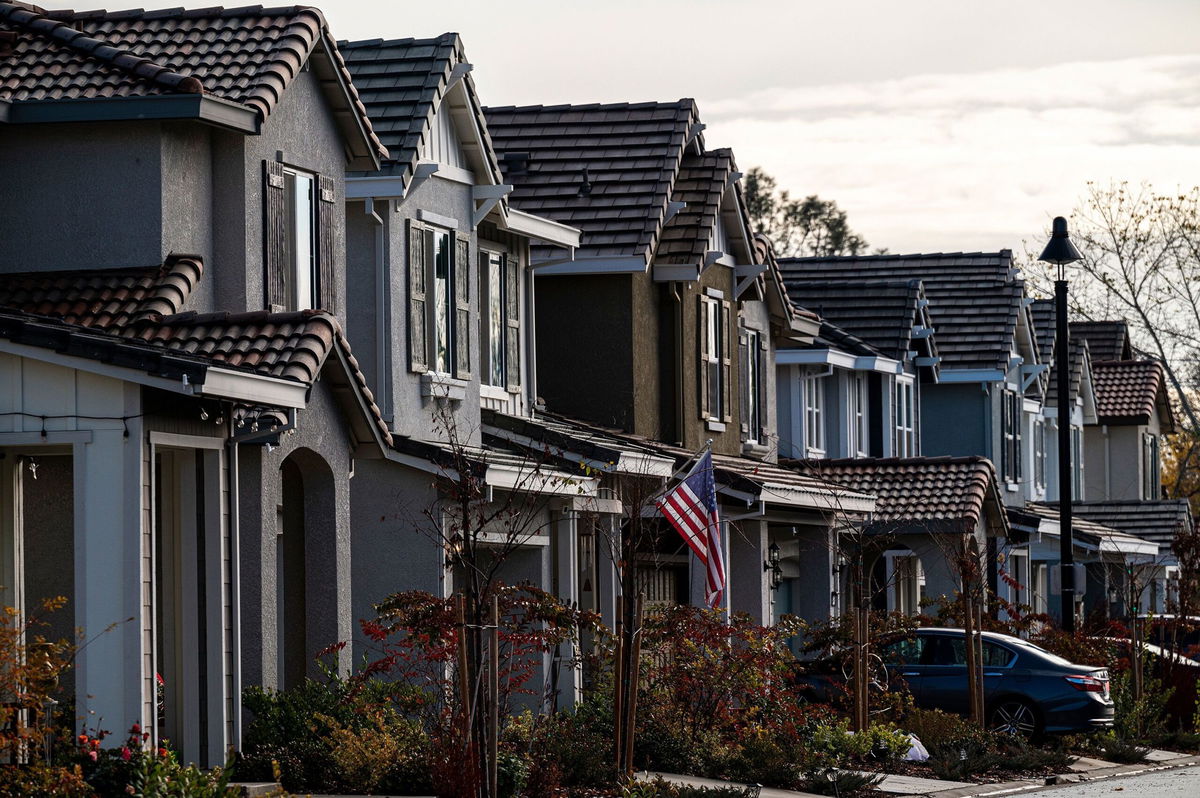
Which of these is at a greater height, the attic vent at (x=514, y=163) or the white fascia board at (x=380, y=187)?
the attic vent at (x=514, y=163)

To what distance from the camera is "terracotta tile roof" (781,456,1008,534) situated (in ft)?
114

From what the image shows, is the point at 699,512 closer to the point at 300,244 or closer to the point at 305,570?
the point at 305,570

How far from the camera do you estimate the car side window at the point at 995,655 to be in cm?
2661

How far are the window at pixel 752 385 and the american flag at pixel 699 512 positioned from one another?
9953 millimetres

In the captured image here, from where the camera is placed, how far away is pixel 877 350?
40.6 meters

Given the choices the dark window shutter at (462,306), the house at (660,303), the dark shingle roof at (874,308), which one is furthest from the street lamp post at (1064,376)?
the dark shingle roof at (874,308)

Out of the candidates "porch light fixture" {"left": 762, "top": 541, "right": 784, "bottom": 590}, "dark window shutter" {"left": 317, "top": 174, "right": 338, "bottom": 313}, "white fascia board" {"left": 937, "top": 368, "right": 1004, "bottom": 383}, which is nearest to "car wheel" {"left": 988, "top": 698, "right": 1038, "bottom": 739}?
"porch light fixture" {"left": 762, "top": 541, "right": 784, "bottom": 590}

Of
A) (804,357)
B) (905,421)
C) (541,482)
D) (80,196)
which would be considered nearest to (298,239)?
(80,196)

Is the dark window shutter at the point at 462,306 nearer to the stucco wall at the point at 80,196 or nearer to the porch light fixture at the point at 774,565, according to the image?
the stucco wall at the point at 80,196

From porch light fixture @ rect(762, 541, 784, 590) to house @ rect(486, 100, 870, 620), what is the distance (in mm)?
188

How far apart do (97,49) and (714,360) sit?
1461cm

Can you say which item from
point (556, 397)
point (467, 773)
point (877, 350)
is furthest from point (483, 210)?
point (877, 350)

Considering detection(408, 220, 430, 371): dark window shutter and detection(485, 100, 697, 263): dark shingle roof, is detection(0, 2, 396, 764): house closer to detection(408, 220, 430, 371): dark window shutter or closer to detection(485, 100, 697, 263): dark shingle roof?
detection(408, 220, 430, 371): dark window shutter

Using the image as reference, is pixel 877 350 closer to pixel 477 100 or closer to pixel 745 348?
pixel 745 348
